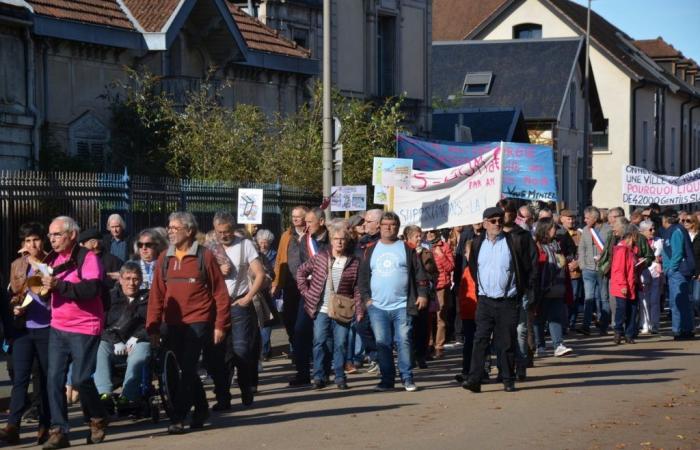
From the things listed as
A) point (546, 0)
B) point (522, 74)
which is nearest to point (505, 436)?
point (522, 74)

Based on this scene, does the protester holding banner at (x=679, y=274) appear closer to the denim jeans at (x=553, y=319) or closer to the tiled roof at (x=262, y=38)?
the denim jeans at (x=553, y=319)

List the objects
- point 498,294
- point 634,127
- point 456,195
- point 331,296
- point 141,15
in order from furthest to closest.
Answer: point 634,127
point 141,15
point 456,195
point 331,296
point 498,294

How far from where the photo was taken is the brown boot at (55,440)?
10.4 meters

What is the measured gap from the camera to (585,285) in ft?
70.0

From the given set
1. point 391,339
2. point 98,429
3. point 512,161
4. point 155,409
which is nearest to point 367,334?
point 391,339

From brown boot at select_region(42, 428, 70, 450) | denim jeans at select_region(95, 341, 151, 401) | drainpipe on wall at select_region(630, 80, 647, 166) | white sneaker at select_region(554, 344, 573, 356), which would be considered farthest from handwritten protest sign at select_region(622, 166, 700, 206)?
drainpipe on wall at select_region(630, 80, 647, 166)

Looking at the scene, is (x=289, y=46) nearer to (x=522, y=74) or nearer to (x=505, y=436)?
(x=505, y=436)

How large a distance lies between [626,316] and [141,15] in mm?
11602

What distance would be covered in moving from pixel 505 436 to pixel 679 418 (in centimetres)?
184

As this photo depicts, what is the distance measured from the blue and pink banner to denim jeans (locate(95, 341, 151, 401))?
481 inches

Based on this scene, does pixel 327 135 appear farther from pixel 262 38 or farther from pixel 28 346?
pixel 28 346

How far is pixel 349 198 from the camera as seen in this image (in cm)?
2111

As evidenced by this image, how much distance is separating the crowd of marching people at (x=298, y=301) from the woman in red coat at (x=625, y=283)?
0.03 meters

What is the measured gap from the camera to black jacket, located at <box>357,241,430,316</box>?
13.9m
